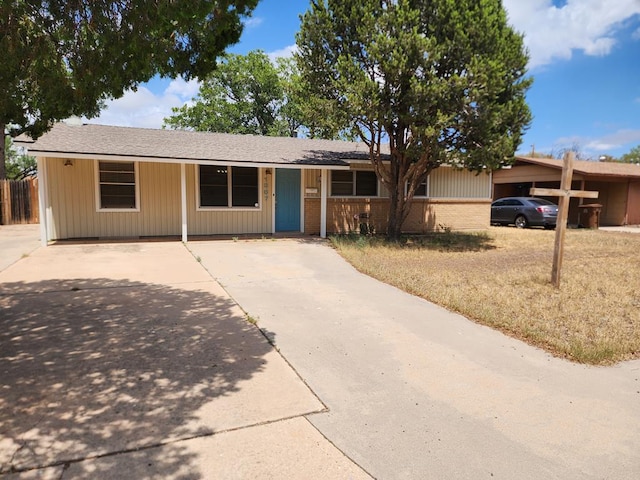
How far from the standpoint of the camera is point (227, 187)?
45.6 feet

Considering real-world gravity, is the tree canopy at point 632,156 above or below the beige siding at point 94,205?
above

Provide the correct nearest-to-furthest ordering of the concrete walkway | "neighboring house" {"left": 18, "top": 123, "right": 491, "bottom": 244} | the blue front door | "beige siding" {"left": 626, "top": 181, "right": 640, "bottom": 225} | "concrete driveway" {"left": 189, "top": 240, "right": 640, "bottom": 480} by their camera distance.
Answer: "concrete driveway" {"left": 189, "top": 240, "right": 640, "bottom": 480}, the concrete walkway, "neighboring house" {"left": 18, "top": 123, "right": 491, "bottom": 244}, the blue front door, "beige siding" {"left": 626, "top": 181, "right": 640, "bottom": 225}

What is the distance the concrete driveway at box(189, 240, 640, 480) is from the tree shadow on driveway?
0.66 metres

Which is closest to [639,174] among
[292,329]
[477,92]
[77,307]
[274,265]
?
[477,92]

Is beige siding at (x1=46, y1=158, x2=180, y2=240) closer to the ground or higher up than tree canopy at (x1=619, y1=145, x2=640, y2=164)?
closer to the ground

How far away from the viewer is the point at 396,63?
1044 cm

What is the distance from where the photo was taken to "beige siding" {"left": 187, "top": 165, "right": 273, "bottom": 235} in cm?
1349

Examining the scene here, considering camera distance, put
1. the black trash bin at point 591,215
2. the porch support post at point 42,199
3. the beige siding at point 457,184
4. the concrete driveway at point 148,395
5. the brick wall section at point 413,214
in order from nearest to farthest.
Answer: the concrete driveway at point 148,395 → the porch support post at point 42,199 → the brick wall section at point 413,214 → the beige siding at point 457,184 → the black trash bin at point 591,215

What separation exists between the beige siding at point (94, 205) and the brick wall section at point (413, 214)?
4.49 m

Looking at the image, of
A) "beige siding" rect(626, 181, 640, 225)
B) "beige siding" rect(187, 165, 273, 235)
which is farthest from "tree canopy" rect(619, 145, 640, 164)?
"beige siding" rect(187, 165, 273, 235)

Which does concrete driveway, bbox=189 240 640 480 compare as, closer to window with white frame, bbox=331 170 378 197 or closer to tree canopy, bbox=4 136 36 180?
window with white frame, bbox=331 170 378 197

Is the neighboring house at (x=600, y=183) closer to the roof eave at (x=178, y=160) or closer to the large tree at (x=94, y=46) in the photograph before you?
the roof eave at (x=178, y=160)

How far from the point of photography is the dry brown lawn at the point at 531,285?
16.6ft

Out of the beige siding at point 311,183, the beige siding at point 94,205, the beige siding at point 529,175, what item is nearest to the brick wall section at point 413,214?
the beige siding at point 311,183
